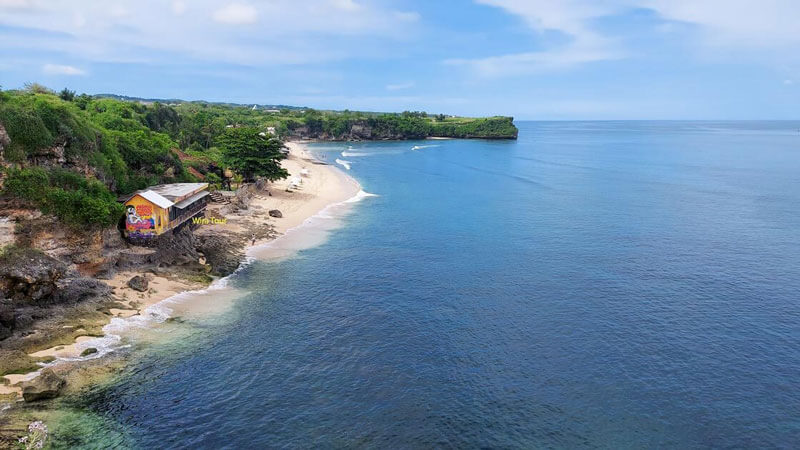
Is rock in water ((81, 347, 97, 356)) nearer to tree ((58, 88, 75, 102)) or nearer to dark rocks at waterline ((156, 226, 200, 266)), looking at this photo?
dark rocks at waterline ((156, 226, 200, 266))

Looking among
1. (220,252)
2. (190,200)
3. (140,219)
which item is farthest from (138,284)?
(190,200)

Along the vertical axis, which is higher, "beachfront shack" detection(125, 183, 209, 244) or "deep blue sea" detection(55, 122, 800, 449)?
"beachfront shack" detection(125, 183, 209, 244)

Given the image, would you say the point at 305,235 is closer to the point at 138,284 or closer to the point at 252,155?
the point at 138,284

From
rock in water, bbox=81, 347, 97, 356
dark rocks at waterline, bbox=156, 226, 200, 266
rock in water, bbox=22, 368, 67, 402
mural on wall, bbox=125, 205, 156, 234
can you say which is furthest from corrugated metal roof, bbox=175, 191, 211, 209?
rock in water, bbox=22, 368, 67, 402

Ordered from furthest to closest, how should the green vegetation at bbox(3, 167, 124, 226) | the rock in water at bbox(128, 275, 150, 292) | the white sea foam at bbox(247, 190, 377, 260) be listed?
the white sea foam at bbox(247, 190, 377, 260), the rock in water at bbox(128, 275, 150, 292), the green vegetation at bbox(3, 167, 124, 226)

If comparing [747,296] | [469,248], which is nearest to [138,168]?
[469,248]
